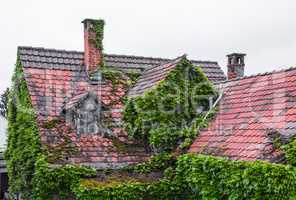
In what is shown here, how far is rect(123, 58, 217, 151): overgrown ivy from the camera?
49.5 ft

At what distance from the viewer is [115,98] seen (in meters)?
16.8

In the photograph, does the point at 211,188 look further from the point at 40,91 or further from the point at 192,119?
the point at 40,91

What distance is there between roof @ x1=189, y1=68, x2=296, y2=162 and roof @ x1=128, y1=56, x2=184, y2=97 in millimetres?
2100

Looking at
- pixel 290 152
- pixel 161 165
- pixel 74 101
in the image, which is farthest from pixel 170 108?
pixel 290 152

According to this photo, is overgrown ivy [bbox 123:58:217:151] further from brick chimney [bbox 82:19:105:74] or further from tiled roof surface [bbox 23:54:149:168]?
brick chimney [bbox 82:19:105:74]

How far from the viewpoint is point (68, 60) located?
17953mm

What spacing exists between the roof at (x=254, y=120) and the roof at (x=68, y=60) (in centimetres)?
398

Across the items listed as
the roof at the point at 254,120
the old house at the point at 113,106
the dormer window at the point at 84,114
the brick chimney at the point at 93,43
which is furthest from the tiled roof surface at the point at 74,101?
the roof at the point at 254,120

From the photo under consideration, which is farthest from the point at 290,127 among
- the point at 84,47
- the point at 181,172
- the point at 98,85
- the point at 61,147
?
the point at 84,47

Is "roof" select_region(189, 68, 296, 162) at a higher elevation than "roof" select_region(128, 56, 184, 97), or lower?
lower

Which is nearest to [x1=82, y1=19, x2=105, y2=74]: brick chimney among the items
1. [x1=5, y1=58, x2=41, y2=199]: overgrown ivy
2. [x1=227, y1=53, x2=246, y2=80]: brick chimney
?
[x1=5, y1=58, x2=41, y2=199]: overgrown ivy

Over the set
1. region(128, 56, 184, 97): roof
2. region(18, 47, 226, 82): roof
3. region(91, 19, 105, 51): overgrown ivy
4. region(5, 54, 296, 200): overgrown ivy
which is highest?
region(91, 19, 105, 51): overgrown ivy

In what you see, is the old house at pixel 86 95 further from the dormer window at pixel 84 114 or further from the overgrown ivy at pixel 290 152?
the overgrown ivy at pixel 290 152

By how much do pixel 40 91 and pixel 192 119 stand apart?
5.26 m
